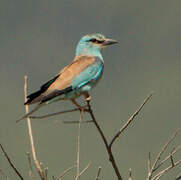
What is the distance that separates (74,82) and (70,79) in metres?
0.04

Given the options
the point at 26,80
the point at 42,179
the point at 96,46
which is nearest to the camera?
the point at 42,179

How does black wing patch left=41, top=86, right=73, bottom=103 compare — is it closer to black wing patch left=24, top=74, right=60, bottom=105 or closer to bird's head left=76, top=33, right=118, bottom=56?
black wing patch left=24, top=74, right=60, bottom=105

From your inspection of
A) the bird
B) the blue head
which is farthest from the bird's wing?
the blue head

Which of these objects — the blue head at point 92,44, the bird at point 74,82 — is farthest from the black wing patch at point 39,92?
the blue head at point 92,44

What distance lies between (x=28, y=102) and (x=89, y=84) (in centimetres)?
70

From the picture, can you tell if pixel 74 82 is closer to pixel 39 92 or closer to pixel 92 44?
pixel 39 92

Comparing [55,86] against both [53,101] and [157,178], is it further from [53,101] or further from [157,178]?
[157,178]

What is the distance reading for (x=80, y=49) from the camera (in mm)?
3926

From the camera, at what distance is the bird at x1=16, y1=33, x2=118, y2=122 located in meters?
3.08

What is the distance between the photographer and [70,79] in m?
3.31

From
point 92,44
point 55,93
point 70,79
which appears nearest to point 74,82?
point 70,79

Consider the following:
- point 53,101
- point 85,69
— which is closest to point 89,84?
point 85,69

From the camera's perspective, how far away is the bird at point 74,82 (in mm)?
3078

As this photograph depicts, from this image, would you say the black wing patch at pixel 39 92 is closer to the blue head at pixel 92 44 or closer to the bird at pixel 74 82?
the bird at pixel 74 82
